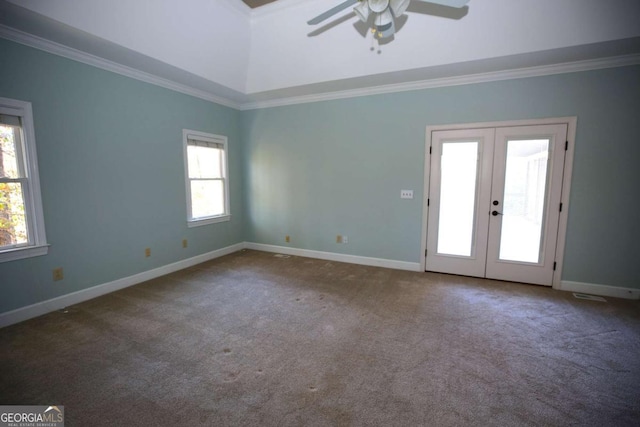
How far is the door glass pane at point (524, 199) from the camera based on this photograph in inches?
143

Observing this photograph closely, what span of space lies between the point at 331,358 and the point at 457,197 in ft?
9.59

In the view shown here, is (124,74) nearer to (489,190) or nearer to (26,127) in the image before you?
(26,127)

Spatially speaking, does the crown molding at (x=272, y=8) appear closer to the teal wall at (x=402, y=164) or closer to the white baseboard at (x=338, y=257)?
the teal wall at (x=402, y=164)

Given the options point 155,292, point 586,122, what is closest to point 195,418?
point 155,292

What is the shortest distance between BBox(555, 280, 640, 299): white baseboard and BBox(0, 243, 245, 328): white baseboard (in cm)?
523

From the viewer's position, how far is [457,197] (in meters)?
4.04

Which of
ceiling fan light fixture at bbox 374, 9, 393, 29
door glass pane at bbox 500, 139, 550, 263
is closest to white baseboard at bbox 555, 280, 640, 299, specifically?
door glass pane at bbox 500, 139, 550, 263

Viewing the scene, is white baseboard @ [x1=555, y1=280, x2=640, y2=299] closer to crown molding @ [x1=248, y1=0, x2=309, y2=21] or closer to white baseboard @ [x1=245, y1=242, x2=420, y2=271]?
white baseboard @ [x1=245, y1=242, x2=420, y2=271]

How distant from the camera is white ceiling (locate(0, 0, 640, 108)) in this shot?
8.77 feet

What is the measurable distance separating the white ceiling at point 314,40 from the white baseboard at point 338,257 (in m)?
2.64

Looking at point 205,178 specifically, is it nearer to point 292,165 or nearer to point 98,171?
point 292,165

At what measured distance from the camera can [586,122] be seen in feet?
11.0

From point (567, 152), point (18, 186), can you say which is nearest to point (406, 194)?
point (567, 152)

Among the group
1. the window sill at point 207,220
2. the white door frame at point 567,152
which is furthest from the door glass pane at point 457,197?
the window sill at point 207,220
